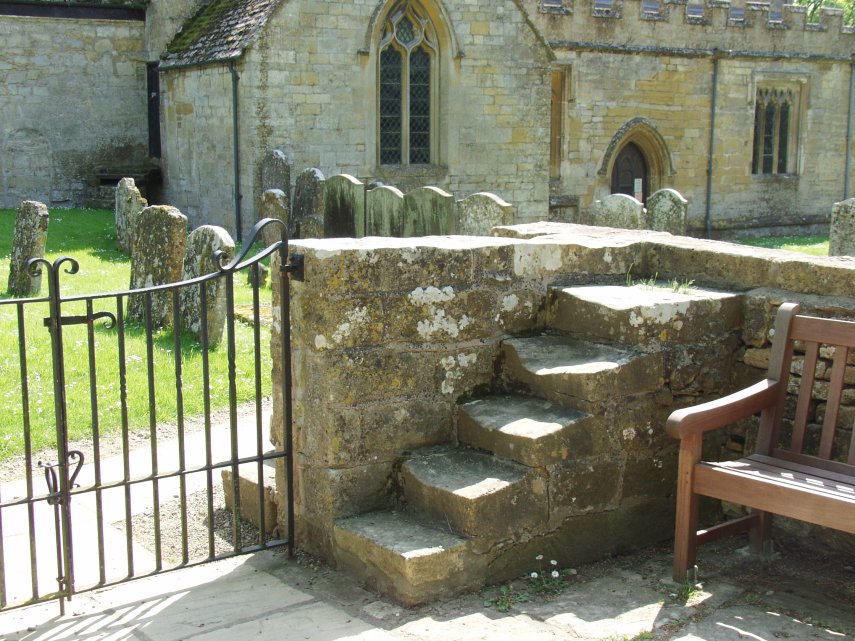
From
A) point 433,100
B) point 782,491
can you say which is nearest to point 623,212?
point 433,100

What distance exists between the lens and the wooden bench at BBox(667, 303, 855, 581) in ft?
13.3

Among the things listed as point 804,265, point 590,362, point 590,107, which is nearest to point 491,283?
point 590,362

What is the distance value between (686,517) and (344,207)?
1083cm

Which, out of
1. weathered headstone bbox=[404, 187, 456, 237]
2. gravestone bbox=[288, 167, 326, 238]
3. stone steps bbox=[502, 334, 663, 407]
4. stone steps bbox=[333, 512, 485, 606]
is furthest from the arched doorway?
stone steps bbox=[333, 512, 485, 606]

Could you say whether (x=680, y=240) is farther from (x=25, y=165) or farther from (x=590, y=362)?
(x=25, y=165)

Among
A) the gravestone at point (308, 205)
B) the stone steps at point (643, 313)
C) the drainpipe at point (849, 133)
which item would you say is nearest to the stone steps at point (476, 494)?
the stone steps at point (643, 313)

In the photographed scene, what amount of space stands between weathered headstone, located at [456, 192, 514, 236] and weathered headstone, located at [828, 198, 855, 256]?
14.5 feet

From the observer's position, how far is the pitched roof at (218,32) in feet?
55.0

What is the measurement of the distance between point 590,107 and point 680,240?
60.5ft

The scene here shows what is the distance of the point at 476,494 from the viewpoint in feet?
13.9

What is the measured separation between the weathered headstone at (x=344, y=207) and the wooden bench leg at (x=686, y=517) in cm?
1019

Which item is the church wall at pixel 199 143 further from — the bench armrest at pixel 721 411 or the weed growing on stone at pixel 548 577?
the bench armrest at pixel 721 411

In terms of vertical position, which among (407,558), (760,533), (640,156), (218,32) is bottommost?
(760,533)

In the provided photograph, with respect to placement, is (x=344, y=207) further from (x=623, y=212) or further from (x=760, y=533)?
(x=760, y=533)
